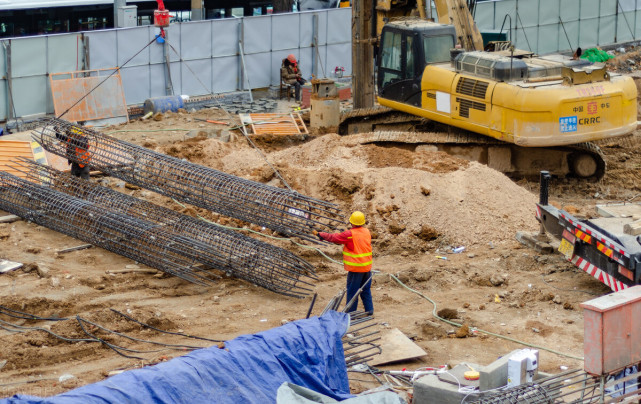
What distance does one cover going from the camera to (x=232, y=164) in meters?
17.6

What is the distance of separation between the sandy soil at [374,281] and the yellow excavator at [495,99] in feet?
3.27

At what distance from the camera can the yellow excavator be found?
671 inches

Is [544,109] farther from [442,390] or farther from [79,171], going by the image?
[442,390]

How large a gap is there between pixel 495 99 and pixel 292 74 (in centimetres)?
974

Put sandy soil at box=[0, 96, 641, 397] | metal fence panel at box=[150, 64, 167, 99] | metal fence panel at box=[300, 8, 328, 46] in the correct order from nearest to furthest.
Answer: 1. sandy soil at box=[0, 96, 641, 397]
2. metal fence panel at box=[150, 64, 167, 99]
3. metal fence panel at box=[300, 8, 328, 46]

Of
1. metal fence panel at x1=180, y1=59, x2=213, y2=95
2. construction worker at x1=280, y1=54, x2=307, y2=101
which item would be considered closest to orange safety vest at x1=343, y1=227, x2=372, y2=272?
metal fence panel at x1=180, y1=59, x2=213, y2=95

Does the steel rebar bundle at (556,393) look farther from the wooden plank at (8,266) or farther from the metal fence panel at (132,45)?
the metal fence panel at (132,45)

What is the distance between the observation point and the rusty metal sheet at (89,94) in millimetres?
22000

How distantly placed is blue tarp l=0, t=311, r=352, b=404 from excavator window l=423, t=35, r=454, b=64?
10179mm

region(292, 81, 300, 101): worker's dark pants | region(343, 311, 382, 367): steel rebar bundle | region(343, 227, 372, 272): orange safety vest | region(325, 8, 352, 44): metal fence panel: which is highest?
region(325, 8, 352, 44): metal fence panel

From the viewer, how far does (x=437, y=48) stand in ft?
62.3

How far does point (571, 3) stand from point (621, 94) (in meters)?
16.4

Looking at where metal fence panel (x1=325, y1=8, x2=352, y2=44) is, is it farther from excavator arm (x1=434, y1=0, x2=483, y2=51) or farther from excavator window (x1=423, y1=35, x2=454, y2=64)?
excavator window (x1=423, y1=35, x2=454, y2=64)

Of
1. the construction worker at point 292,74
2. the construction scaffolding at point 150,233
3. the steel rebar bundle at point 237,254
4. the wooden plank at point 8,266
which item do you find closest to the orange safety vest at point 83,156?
the construction scaffolding at point 150,233
